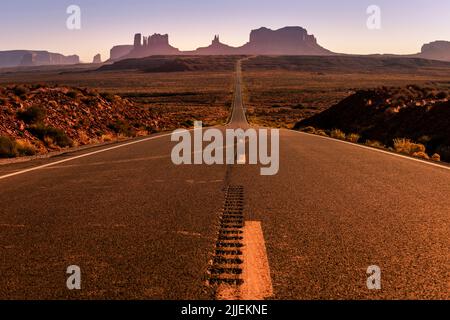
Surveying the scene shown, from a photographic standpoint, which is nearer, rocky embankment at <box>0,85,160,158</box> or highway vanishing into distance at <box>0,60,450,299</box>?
highway vanishing into distance at <box>0,60,450,299</box>

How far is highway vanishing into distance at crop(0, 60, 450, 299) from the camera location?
3.35 metres

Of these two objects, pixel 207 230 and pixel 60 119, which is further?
pixel 60 119

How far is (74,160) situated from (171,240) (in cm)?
671

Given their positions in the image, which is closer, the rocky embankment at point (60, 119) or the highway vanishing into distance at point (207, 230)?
the highway vanishing into distance at point (207, 230)

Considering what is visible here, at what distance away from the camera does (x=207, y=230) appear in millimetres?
4730

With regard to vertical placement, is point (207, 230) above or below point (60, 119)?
below

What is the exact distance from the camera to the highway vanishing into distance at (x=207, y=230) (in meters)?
3.35

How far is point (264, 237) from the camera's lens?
451cm

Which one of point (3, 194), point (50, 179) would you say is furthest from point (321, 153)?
point (3, 194)

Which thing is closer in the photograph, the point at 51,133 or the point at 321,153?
the point at 321,153

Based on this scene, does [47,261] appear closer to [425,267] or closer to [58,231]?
[58,231]

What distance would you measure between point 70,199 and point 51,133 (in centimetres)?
1067
